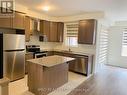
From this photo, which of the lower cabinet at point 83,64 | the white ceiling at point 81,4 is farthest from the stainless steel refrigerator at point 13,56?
the lower cabinet at point 83,64

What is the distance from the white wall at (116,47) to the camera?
6617 millimetres

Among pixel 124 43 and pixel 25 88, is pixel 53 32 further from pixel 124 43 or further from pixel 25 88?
pixel 124 43

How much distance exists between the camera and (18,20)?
4141mm

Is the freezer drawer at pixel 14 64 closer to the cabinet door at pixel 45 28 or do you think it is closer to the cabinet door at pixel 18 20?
the cabinet door at pixel 18 20

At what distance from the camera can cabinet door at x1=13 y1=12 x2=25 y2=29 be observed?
4031 mm

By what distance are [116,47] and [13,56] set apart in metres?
5.57

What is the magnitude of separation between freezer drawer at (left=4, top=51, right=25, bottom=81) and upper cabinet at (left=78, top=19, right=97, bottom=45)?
258cm

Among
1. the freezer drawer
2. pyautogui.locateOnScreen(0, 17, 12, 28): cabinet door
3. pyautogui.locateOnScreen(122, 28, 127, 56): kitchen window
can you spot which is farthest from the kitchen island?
pyautogui.locateOnScreen(122, 28, 127, 56): kitchen window

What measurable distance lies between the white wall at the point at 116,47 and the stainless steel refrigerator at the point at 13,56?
202 inches

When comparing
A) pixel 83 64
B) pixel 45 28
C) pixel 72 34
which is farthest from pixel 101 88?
pixel 45 28

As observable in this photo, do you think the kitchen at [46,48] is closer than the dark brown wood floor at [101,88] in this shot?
Yes

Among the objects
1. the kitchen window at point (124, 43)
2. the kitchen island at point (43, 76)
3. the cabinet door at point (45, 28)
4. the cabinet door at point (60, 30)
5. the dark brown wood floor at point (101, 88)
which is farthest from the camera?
the kitchen window at point (124, 43)

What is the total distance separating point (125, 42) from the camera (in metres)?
6.51

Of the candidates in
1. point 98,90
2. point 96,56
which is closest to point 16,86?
point 98,90
